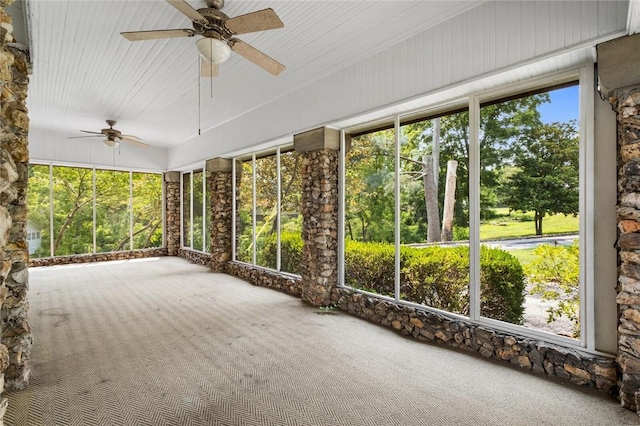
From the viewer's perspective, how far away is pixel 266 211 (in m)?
6.54

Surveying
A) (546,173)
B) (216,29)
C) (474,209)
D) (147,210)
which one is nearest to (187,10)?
(216,29)

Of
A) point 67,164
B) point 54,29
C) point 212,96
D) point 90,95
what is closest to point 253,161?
point 212,96

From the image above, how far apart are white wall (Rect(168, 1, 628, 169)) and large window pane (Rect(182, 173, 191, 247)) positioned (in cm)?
563

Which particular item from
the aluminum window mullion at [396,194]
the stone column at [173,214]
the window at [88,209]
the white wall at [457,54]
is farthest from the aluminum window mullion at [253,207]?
the window at [88,209]

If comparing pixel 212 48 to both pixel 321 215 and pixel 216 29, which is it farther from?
pixel 321 215

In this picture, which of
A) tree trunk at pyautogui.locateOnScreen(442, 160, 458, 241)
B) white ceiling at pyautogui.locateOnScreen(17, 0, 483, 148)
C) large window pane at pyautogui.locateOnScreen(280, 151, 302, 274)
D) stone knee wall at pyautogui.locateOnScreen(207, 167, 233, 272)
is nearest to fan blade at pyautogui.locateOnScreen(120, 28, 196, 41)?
white ceiling at pyautogui.locateOnScreen(17, 0, 483, 148)

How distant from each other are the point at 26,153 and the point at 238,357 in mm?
2622

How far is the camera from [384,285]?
4.25 meters

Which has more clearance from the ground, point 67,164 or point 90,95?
point 90,95

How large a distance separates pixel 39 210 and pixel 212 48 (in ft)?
28.6

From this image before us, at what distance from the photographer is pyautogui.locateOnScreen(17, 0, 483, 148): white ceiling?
3092mm

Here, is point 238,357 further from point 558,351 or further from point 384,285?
point 558,351

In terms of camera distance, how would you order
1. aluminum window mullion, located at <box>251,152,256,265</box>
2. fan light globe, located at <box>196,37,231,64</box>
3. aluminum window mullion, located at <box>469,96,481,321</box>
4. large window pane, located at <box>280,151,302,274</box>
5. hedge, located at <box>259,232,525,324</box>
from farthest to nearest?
1. aluminum window mullion, located at <box>251,152,256,265</box>
2. large window pane, located at <box>280,151,302,274</box>
3. aluminum window mullion, located at <box>469,96,481,321</box>
4. hedge, located at <box>259,232,525,324</box>
5. fan light globe, located at <box>196,37,231,64</box>

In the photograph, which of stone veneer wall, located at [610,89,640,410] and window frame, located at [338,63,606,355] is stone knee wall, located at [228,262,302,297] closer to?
window frame, located at [338,63,606,355]
